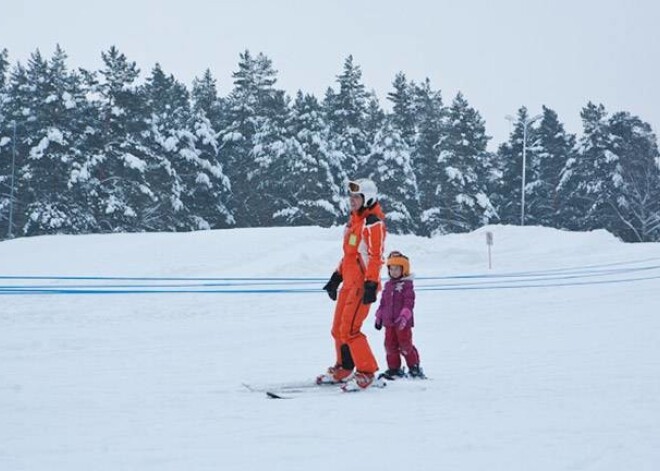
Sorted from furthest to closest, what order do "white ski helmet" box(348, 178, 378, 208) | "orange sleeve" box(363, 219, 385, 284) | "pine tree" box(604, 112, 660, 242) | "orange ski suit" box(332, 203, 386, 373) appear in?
1. "pine tree" box(604, 112, 660, 242)
2. "white ski helmet" box(348, 178, 378, 208)
3. "orange ski suit" box(332, 203, 386, 373)
4. "orange sleeve" box(363, 219, 385, 284)

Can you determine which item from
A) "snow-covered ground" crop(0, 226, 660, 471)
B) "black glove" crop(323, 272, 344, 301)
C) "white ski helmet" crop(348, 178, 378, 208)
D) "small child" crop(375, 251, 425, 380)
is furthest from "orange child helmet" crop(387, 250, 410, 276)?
"snow-covered ground" crop(0, 226, 660, 471)

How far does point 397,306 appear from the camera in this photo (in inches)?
350

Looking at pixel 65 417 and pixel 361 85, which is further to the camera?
pixel 361 85

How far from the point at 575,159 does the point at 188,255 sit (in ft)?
128

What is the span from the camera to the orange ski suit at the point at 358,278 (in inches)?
305

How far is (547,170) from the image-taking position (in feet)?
194

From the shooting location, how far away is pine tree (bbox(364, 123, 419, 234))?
4672 cm

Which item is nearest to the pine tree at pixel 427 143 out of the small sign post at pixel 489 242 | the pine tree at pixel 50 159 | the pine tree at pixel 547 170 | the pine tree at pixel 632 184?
the pine tree at pixel 547 170

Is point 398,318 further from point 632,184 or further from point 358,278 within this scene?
point 632,184

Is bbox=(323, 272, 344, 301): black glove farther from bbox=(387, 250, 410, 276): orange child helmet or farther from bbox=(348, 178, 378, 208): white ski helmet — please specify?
bbox=(348, 178, 378, 208): white ski helmet

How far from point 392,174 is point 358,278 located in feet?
128

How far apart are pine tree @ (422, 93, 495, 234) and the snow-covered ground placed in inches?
1036

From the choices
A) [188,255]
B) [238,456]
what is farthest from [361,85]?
[238,456]

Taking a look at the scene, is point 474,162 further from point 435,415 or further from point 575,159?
point 435,415
